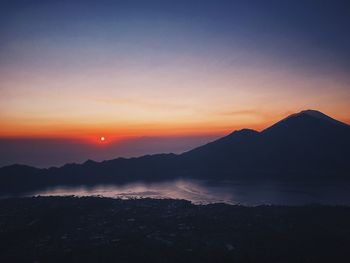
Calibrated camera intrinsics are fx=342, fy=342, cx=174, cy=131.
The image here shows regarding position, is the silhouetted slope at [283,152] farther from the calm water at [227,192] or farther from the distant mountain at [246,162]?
the calm water at [227,192]

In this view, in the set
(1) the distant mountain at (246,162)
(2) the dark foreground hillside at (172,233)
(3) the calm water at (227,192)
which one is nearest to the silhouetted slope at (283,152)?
(1) the distant mountain at (246,162)

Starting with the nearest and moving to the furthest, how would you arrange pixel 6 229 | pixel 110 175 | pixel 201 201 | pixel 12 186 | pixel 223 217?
pixel 6 229 → pixel 223 217 → pixel 201 201 → pixel 12 186 → pixel 110 175

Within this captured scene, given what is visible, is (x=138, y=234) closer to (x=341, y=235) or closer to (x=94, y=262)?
(x=94, y=262)

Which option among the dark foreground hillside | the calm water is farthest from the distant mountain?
the dark foreground hillside

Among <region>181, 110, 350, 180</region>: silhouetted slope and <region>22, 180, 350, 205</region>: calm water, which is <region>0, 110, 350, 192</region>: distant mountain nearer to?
<region>181, 110, 350, 180</region>: silhouetted slope

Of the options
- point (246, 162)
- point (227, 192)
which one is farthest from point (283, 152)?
point (227, 192)

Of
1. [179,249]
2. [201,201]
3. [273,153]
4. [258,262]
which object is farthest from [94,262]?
[273,153]

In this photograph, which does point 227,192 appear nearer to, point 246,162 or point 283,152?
point 246,162
